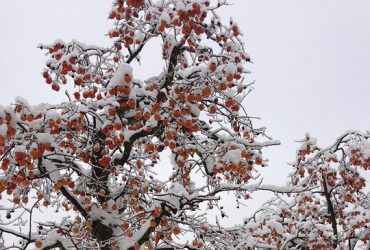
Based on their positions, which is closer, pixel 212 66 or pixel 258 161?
pixel 212 66

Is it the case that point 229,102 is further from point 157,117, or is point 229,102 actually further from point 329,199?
point 329,199

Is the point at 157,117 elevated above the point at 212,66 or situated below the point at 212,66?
below

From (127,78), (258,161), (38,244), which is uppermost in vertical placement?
(127,78)

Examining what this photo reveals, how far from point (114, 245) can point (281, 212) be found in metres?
5.28

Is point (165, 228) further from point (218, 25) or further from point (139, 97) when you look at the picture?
point (218, 25)

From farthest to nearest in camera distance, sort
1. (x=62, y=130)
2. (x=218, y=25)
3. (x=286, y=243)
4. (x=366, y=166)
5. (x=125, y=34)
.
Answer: (x=286, y=243)
(x=366, y=166)
(x=125, y=34)
(x=218, y=25)
(x=62, y=130)

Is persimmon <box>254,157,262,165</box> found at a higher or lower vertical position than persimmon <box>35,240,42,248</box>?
higher

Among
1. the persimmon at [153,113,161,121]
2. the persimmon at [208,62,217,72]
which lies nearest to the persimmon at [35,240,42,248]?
the persimmon at [153,113,161,121]

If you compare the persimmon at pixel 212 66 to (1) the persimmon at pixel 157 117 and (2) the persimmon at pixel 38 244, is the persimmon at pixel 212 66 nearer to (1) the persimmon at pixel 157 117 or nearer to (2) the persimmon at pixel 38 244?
(1) the persimmon at pixel 157 117

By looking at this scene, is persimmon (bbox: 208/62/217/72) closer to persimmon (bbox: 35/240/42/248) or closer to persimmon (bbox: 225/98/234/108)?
persimmon (bbox: 225/98/234/108)

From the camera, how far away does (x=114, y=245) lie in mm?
5391

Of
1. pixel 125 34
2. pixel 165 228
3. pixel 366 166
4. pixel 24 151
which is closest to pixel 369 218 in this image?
pixel 366 166

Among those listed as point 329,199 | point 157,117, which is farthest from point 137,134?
point 329,199

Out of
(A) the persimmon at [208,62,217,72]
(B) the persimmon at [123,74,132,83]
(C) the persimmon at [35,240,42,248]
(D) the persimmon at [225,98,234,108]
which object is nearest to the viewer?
(B) the persimmon at [123,74,132,83]
